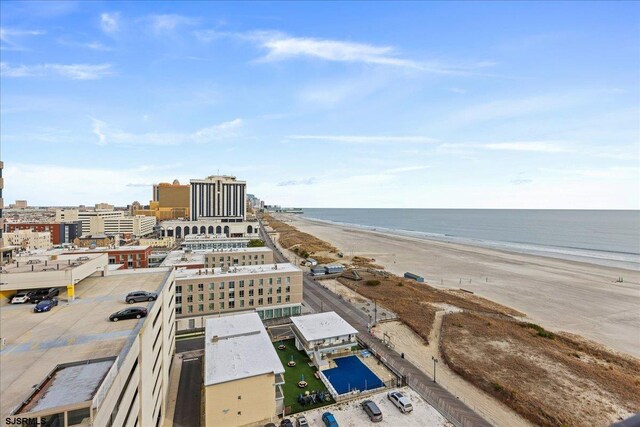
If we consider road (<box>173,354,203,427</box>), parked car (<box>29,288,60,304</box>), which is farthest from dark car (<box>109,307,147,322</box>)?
road (<box>173,354,203,427</box>)

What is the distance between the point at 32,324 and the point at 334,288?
2187 inches

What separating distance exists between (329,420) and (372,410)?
4.26 m

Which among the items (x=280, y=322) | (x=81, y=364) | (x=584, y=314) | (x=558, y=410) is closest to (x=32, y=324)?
(x=81, y=364)

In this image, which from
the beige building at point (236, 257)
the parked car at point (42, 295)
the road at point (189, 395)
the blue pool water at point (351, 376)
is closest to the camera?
the parked car at point (42, 295)

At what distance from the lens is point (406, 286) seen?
2849 inches

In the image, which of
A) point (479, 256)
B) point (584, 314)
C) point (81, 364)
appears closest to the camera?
point (81, 364)

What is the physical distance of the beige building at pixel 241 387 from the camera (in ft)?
84.2

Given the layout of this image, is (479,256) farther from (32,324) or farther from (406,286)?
(32,324)

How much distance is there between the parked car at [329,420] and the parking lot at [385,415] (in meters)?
0.48

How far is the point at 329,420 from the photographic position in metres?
26.4

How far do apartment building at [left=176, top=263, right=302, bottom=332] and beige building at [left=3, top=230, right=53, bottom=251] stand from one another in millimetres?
92841

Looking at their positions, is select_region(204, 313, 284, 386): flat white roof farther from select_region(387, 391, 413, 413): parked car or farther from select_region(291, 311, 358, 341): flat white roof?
select_region(387, 391, 413, 413): parked car

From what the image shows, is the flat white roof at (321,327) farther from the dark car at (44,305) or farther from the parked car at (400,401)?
the dark car at (44,305)

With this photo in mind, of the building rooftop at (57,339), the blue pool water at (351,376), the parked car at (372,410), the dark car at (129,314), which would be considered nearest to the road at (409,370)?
the blue pool water at (351,376)
